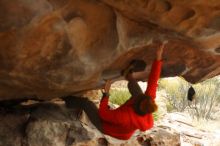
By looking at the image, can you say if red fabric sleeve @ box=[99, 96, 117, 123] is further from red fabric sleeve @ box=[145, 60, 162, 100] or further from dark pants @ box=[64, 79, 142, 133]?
red fabric sleeve @ box=[145, 60, 162, 100]

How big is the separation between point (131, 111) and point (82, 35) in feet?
4.12

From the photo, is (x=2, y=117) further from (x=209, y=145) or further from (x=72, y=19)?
(x=209, y=145)

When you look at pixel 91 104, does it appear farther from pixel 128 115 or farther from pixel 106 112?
pixel 128 115

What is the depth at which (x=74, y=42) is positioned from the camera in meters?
4.50

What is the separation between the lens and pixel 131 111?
521 cm

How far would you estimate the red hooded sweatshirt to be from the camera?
16.9 ft

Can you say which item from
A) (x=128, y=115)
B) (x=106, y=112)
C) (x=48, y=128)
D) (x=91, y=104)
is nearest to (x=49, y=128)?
(x=48, y=128)

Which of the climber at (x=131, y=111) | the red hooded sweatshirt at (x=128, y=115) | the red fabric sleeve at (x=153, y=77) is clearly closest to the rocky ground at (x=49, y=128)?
the climber at (x=131, y=111)

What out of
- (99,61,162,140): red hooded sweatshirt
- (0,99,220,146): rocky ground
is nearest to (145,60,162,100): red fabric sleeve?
(99,61,162,140): red hooded sweatshirt

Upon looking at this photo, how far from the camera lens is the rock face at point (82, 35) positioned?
13.4 ft

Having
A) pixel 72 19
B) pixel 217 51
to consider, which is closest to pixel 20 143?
pixel 72 19

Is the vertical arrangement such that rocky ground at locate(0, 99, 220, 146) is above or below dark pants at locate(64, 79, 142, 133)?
below

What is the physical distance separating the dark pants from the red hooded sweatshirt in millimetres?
200

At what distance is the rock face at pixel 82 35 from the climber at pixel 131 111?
33cm
